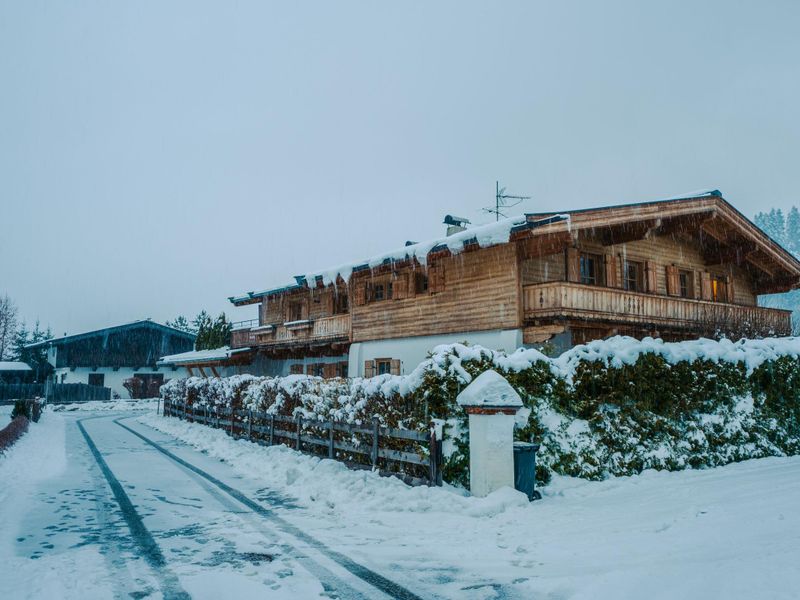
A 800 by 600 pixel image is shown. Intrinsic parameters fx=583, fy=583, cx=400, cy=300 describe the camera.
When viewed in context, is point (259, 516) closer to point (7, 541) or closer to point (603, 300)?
point (7, 541)

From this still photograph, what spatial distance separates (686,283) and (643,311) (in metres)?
6.35

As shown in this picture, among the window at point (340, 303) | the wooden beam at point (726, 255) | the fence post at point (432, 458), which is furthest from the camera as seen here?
the window at point (340, 303)

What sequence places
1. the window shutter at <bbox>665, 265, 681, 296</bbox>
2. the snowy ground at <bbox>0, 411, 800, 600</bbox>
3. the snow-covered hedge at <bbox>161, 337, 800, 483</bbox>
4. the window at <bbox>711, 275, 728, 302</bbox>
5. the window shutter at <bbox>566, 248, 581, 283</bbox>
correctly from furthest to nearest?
the window at <bbox>711, 275, 728, 302</bbox> < the window shutter at <bbox>665, 265, 681, 296</bbox> < the window shutter at <bbox>566, 248, 581, 283</bbox> < the snow-covered hedge at <bbox>161, 337, 800, 483</bbox> < the snowy ground at <bbox>0, 411, 800, 600</bbox>

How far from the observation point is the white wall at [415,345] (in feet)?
58.5

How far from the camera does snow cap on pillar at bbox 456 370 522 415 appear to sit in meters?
8.48

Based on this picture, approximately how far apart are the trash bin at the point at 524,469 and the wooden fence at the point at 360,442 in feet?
3.94

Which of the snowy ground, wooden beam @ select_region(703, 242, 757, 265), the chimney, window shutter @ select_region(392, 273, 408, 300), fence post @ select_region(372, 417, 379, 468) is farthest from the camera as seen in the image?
the chimney

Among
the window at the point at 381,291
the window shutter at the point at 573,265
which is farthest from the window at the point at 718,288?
the window at the point at 381,291

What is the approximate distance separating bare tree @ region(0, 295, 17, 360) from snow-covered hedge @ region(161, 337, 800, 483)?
7486 cm

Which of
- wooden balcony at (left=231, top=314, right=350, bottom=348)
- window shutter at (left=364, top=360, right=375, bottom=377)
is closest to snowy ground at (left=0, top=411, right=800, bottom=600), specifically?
window shutter at (left=364, top=360, right=375, bottom=377)

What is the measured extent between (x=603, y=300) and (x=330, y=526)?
12.7 metres

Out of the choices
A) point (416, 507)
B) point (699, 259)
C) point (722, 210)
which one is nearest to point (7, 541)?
point (416, 507)

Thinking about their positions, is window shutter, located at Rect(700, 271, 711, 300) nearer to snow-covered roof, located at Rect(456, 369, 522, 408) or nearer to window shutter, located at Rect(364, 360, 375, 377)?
window shutter, located at Rect(364, 360, 375, 377)

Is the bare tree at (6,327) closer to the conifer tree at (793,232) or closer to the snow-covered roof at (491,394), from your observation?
the snow-covered roof at (491,394)
